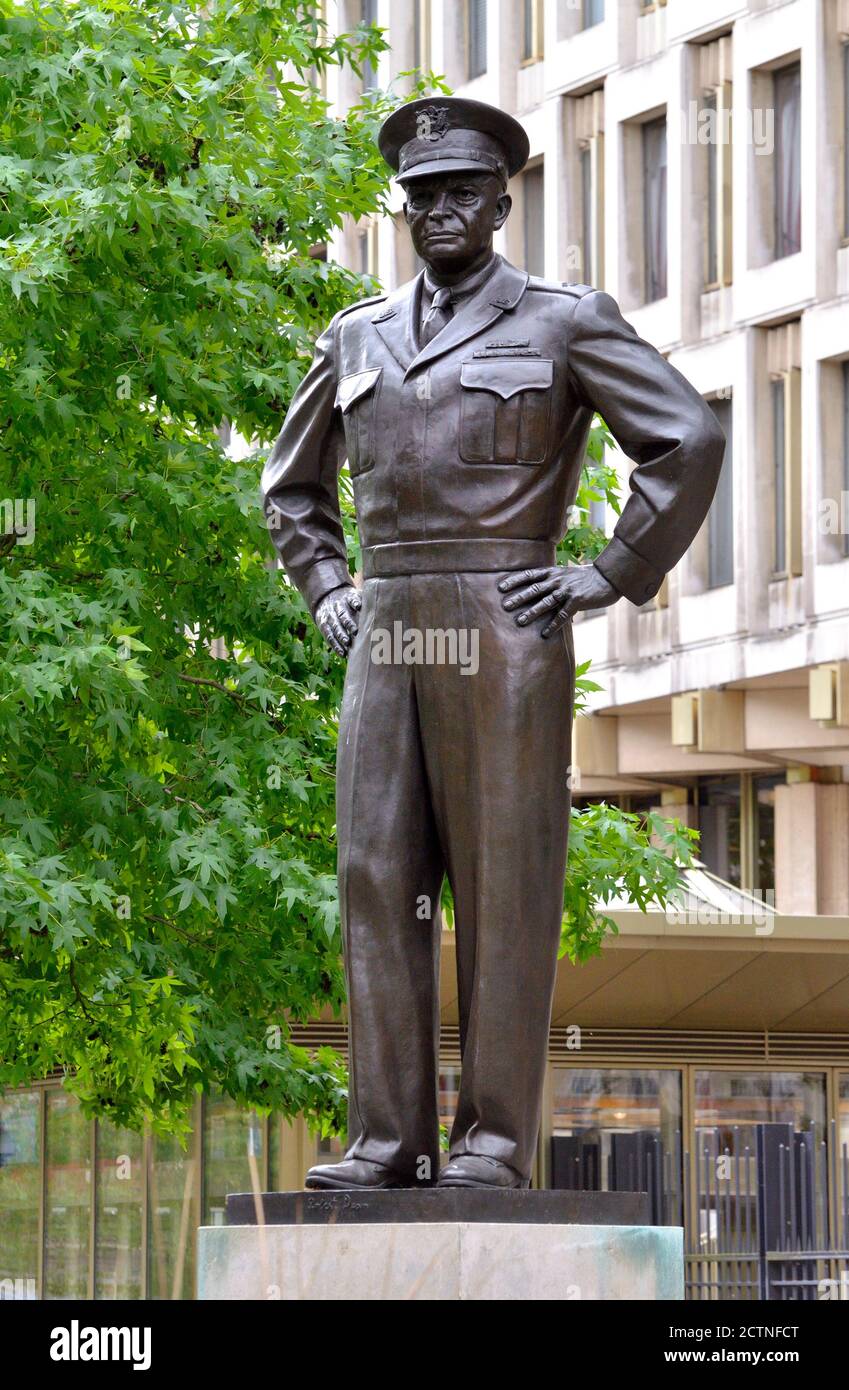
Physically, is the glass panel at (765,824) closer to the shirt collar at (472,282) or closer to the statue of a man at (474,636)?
the shirt collar at (472,282)

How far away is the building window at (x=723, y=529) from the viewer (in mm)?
34062

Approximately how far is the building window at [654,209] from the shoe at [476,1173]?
2910 centimetres

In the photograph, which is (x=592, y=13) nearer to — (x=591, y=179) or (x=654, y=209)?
(x=591, y=179)

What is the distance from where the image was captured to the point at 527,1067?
23.9 ft

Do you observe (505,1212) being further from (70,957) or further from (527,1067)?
(70,957)

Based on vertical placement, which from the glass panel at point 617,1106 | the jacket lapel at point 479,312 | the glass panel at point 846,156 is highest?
the glass panel at point 846,156

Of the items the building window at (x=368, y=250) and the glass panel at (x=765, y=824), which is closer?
the glass panel at (x=765, y=824)

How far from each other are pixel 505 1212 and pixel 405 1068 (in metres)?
0.55

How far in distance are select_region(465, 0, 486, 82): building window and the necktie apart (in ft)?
106

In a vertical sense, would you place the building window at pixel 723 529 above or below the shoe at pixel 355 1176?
above

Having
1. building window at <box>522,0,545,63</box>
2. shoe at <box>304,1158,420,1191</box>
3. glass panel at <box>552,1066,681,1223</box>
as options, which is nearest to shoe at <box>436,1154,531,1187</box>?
shoe at <box>304,1158,420,1191</box>

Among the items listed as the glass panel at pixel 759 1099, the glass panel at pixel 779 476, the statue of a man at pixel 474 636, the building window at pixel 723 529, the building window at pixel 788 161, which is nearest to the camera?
the statue of a man at pixel 474 636

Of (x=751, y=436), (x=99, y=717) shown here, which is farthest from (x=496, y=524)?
(x=751, y=436)

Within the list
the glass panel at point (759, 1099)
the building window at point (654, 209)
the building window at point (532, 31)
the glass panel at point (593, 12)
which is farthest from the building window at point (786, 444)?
the glass panel at point (759, 1099)
